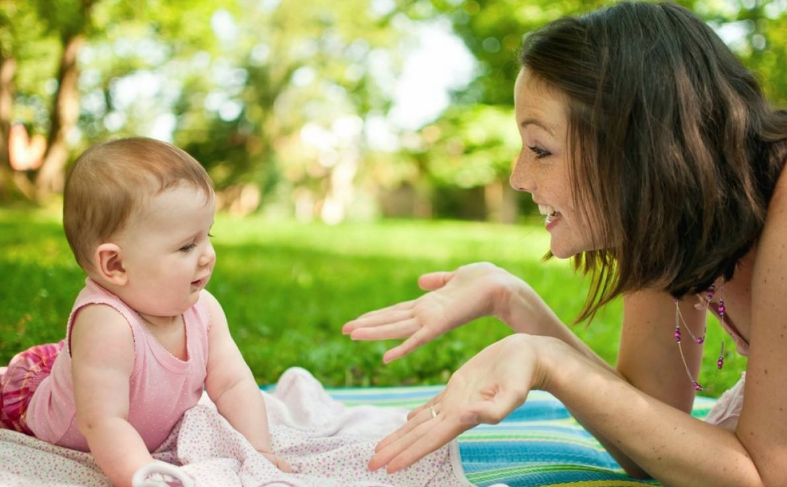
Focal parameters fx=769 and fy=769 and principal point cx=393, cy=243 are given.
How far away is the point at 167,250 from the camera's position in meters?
1.95

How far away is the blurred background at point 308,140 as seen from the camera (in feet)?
16.3

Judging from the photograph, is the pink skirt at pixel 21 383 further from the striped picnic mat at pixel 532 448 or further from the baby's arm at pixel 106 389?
the striped picnic mat at pixel 532 448

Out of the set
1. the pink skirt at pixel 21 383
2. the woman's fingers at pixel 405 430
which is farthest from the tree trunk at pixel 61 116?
the woman's fingers at pixel 405 430

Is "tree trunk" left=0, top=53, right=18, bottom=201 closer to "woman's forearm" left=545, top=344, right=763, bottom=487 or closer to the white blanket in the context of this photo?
the white blanket

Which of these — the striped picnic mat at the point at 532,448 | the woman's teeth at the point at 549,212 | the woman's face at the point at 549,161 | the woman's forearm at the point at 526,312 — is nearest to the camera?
the woman's face at the point at 549,161

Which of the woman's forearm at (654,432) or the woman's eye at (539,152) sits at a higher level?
the woman's eye at (539,152)

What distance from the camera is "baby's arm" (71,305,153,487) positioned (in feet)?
6.00

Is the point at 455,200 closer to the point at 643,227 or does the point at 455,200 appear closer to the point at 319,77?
the point at 319,77

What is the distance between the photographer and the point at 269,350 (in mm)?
4109

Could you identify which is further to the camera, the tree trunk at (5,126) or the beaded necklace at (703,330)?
the tree trunk at (5,126)

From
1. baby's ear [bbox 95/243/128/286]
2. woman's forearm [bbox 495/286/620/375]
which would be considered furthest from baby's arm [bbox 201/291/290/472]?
woman's forearm [bbox 495/286/620/375]

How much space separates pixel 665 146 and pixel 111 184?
137 centimetres

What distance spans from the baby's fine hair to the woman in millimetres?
781

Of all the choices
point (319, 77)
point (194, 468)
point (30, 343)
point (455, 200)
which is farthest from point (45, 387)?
point (455, 200)
